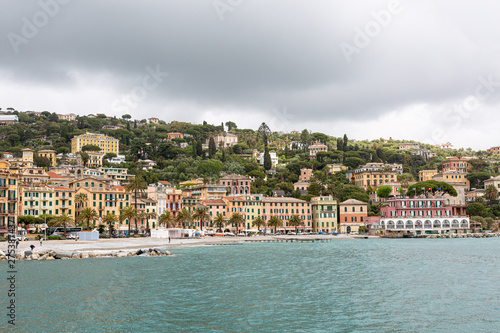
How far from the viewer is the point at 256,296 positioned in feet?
105

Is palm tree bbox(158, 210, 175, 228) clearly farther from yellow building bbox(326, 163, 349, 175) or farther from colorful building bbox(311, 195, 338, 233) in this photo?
yellow building bbox(326, 163, 349, 175)

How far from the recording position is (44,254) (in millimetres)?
54500

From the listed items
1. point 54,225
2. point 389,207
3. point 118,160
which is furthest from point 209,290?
point 118,160

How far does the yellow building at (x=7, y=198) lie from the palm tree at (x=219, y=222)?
45244 mm

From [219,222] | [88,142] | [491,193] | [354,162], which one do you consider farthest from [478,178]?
[88,142]

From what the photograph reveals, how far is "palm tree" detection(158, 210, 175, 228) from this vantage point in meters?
100.0

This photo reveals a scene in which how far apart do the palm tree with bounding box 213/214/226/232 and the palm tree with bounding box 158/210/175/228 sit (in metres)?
9.79

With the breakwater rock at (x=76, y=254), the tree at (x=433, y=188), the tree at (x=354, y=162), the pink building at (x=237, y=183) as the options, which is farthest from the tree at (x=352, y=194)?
the breakwater rock at (x=76, y=254)

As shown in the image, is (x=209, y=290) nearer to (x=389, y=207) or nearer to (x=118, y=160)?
(x=389, y=207)

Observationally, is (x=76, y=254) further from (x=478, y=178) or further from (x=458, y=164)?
(x=458, y=164)

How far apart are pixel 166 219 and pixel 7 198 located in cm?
3522

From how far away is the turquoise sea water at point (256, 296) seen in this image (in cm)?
2439

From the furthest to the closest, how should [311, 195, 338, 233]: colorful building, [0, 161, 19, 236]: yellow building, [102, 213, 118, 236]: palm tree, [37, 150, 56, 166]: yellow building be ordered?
[37, 150, 56, 166]: yellow building < [311, 195, 338, 233]: colorful building < [102, 213, 118, 236]: palm tree < [0, 161, 19, 236]: yellow building

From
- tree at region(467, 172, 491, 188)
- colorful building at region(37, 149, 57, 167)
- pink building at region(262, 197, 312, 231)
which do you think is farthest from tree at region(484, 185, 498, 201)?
colorful building at region(37, 149, 57, 167)
